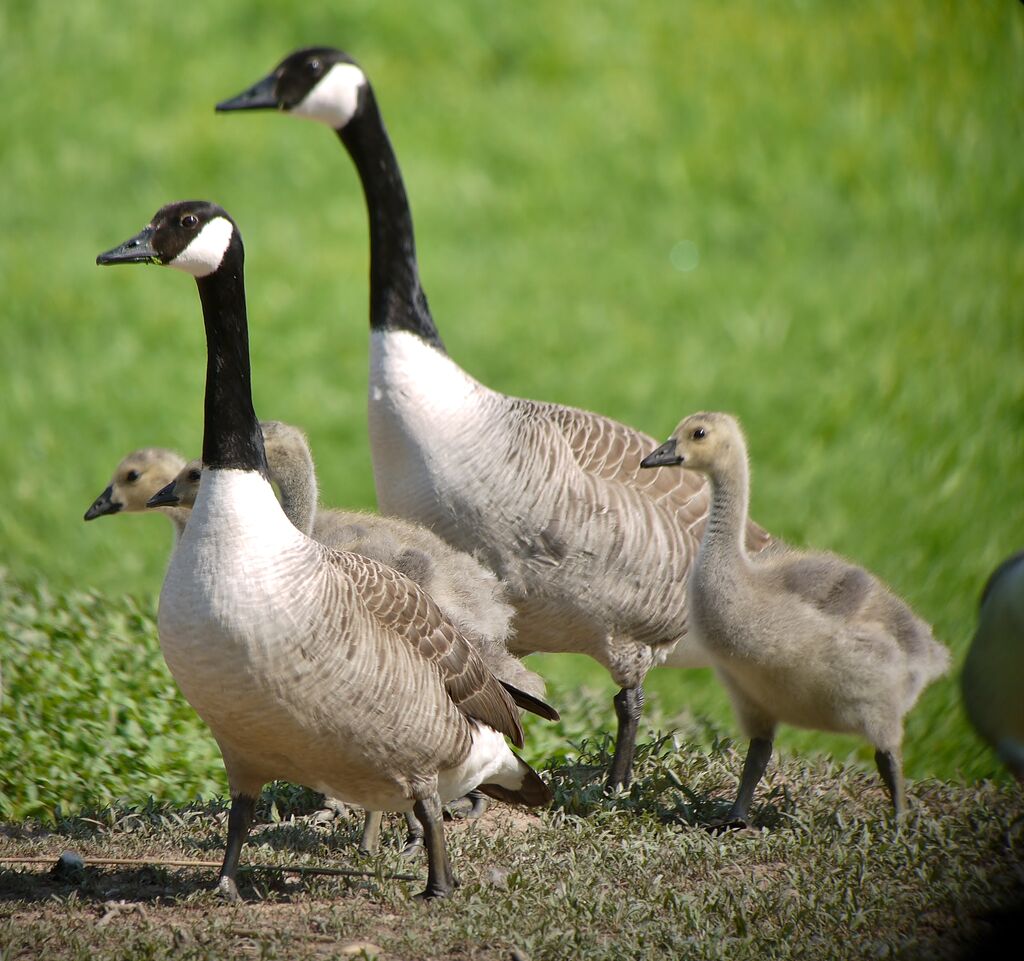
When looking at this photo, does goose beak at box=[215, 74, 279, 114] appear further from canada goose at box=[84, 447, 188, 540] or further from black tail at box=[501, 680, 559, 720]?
black tail at box=[501, 680, 559, 720]

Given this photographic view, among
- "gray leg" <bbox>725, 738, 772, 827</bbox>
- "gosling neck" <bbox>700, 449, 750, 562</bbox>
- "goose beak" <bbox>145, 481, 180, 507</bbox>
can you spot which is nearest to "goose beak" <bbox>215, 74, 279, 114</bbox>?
"goose beak" <bbox>145, 481, 180, 507</bbox>

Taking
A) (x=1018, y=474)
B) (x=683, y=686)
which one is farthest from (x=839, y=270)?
(x=683, y=686)

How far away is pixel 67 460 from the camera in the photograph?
12117 mm

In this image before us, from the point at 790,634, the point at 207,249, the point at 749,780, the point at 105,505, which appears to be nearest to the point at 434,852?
the point at 749,780

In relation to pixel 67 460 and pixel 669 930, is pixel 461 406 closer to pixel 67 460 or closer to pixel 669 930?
pixel 669 930

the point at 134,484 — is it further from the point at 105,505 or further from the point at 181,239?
the point at 181,239

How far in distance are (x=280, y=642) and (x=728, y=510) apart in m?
2.06

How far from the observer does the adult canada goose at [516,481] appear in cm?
661

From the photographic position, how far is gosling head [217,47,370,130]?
23.5ft

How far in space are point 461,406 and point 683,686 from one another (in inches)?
154

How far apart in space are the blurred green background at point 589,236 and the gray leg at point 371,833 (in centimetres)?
514

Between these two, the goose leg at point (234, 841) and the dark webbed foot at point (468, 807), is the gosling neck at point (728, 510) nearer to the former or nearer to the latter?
the dark webbed foot at point (468, 807)

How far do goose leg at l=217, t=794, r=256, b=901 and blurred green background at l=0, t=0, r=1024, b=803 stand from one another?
569cm

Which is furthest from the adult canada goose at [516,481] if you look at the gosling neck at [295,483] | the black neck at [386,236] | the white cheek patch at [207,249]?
the white cheek patch at [207,249]
